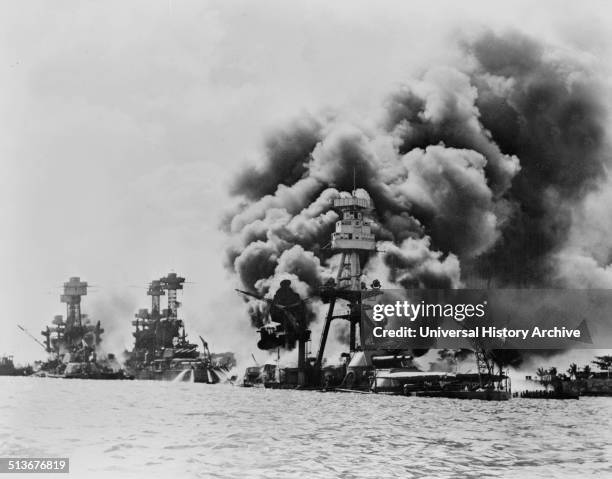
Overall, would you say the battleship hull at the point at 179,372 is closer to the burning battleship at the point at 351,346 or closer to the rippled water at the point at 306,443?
the burning battleship at the point at 351,346

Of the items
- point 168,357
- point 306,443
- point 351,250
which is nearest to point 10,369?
point 168,357

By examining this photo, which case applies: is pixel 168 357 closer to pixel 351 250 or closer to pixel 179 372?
pixel 179 372

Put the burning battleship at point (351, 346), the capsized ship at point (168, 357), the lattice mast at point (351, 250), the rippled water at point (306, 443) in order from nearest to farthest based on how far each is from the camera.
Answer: the rippled water at point (306, 443), the burning battleship at point (351, 346), the lattice mast at point (351, 250), the capsized ship at point (168, 357)

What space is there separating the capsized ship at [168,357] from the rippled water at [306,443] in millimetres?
48787

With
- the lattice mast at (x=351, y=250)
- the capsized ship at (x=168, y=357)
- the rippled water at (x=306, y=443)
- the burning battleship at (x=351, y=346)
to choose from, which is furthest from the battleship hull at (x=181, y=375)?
the rippled water at (x=306, y=443)

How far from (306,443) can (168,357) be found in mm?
71516

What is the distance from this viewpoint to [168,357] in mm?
89250

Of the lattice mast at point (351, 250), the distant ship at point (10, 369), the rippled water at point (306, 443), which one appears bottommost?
the rippled water at point (306, 443)

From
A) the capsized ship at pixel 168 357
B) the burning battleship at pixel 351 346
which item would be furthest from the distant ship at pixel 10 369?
the burning battleship at pixel 351 346

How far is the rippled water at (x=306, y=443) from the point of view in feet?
52.9

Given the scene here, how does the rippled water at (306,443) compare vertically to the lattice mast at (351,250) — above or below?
below

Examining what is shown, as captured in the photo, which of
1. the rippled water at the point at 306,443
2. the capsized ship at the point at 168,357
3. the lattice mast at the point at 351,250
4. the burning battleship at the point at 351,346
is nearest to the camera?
the rippled water at the point at 306,443

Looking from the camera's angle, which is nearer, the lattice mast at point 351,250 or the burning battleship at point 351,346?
the burning battleship at point 351,346

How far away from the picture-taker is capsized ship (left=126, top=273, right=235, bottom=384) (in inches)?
3150
